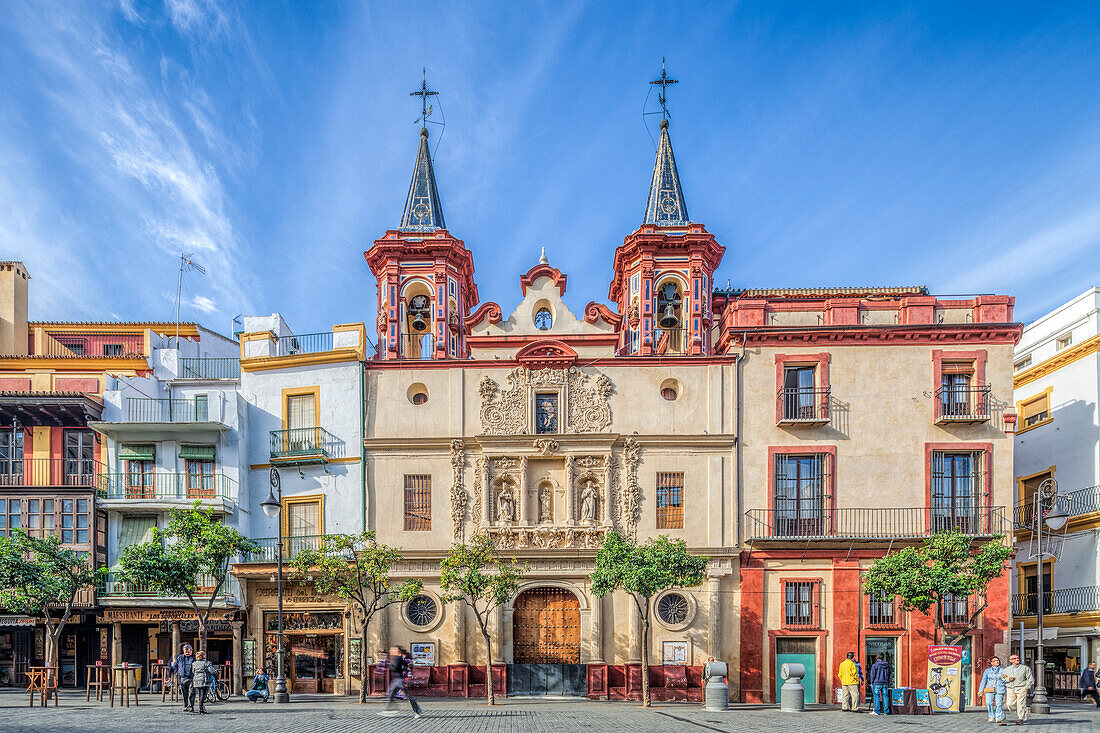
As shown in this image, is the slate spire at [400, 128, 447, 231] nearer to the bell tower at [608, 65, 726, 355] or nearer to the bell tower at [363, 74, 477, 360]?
the bell tower at [363, 74, 477, 360]

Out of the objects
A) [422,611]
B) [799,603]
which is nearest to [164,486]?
[422,611]

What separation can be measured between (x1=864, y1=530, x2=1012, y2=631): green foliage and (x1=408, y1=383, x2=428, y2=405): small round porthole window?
1643 centimetres

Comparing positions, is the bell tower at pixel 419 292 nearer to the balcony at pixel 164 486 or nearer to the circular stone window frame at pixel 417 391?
the circular stone window frame at pixel 417 391

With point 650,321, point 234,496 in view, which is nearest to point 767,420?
point 650,321

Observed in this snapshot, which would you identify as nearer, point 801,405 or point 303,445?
point 801,405

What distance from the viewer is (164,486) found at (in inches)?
1355

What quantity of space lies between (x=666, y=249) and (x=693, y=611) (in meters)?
14.2

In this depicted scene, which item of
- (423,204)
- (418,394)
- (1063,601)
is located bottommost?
(1063,601)

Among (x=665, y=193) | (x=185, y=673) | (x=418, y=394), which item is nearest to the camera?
(x=185, y=673)

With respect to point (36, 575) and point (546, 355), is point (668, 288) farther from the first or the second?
point (36, 575)

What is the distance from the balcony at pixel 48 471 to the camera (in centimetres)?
3459

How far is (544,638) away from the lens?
32031 millimetres

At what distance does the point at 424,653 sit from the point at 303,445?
868cm

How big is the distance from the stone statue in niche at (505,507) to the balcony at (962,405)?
1505 cm
